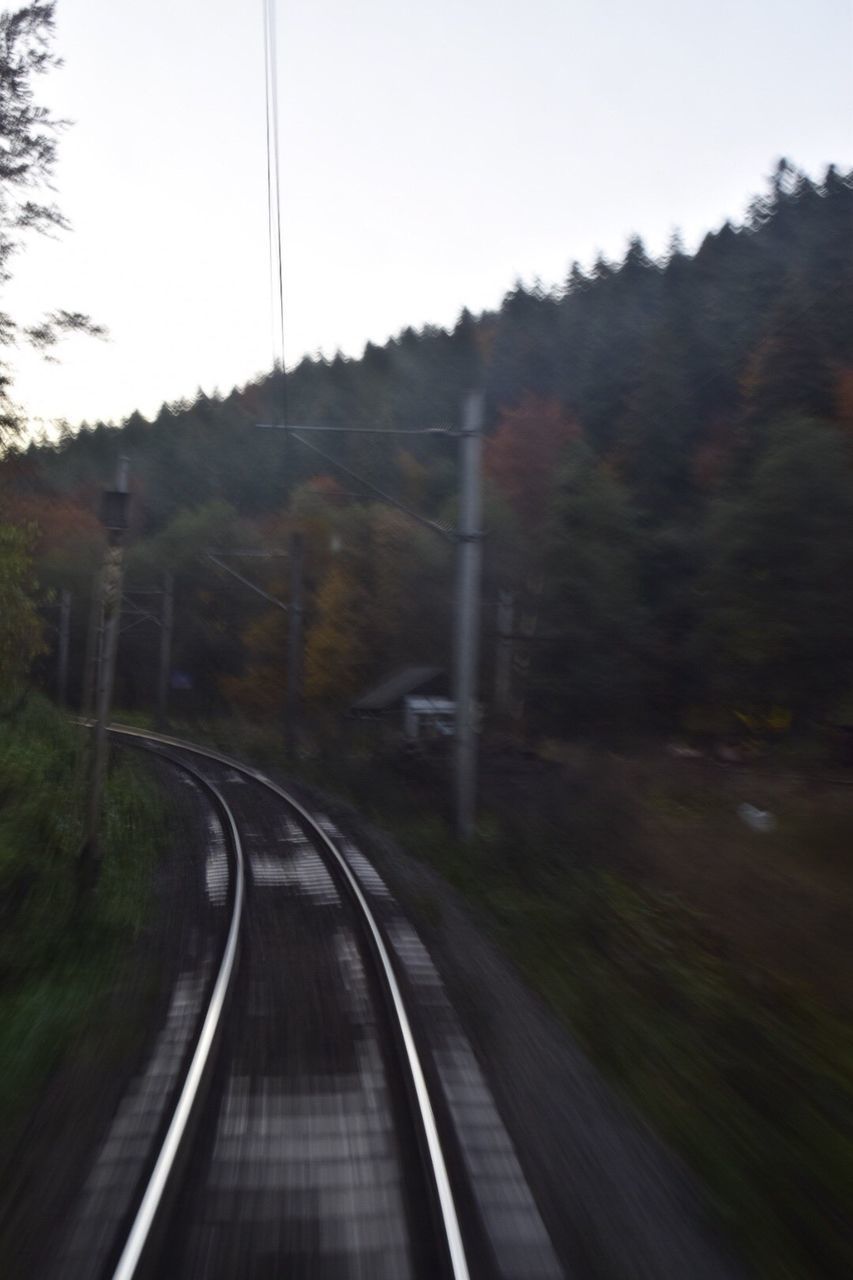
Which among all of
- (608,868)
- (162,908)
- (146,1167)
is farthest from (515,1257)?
(608,868)

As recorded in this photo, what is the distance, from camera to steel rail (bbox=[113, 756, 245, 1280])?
4.88 m

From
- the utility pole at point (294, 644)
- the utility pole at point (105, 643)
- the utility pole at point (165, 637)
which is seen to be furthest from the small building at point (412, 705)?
the utility pole at point (105, 643)

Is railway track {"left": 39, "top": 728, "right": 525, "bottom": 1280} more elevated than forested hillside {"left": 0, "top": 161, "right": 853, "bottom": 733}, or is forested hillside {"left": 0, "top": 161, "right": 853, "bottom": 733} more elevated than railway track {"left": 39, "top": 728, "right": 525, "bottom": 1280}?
forested hillside {"left": 0, "top": 161, "right": 853, "bottom": 733}

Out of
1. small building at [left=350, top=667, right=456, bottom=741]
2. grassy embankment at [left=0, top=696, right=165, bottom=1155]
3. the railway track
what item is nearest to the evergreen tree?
small building at [left=350, top=667, right=456, bottom=741]

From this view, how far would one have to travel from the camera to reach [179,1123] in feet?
20.7

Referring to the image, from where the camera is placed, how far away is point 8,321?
1508 cm

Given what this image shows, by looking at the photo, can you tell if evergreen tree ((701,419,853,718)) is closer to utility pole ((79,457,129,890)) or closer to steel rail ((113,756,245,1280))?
utility pole ((79,457,129,890))

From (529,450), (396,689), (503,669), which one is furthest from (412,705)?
(529,450)

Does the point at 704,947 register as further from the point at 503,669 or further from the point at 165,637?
the point at 165,637

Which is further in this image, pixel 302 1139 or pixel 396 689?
pixel 396 689

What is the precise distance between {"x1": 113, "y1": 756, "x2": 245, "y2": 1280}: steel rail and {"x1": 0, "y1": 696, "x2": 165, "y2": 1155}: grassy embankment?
0.77 meters

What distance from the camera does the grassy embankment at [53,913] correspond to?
8109 millimetres

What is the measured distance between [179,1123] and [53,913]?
6.67 m

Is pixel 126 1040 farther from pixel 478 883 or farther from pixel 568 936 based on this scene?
pixel 478 883
